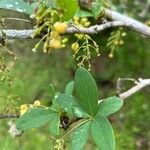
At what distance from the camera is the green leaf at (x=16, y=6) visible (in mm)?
658

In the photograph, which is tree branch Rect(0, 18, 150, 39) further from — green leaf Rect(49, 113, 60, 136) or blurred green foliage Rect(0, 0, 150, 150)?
blurred green foliage Rect(0, 0, 150, 150)

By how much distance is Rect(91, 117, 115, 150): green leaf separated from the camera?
627mm

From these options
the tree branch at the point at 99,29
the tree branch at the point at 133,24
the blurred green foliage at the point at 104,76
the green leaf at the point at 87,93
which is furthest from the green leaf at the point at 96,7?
the blurred green foliage at the point at 104,76

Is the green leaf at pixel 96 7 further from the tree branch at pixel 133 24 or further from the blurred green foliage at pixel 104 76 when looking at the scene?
the blurred green foliage at pixel 104 76

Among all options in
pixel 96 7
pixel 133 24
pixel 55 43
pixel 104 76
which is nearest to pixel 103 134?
pixel 55 43

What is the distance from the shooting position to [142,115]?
1.80m

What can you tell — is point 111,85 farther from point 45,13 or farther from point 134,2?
point 45,13

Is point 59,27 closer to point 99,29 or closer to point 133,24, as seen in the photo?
point 99,29

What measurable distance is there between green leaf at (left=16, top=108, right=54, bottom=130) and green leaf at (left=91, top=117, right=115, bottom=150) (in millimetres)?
78

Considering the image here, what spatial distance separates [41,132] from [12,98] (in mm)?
902

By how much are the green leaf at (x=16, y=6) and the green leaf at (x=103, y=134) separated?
20cm

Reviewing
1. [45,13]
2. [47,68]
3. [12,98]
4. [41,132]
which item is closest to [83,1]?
[12,98]

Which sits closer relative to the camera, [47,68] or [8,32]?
[8,32]

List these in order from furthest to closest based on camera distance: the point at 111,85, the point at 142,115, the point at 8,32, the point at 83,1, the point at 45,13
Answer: the point at 111,85, the point at 142,115, the point at 83,1, the point at 8,32, the point at 45,13
